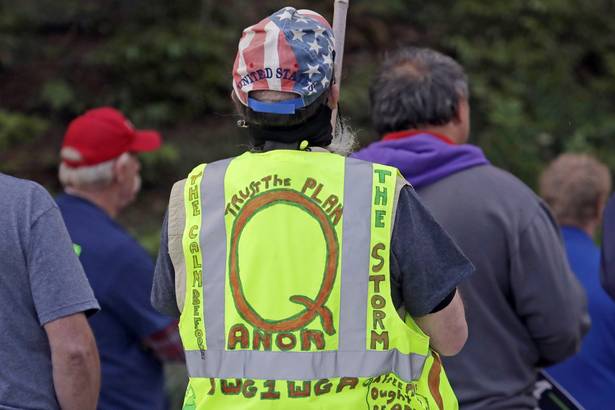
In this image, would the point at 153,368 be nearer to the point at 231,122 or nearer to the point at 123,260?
the point at 123,260

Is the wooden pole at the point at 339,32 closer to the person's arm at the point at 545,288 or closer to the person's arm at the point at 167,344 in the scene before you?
the person's arm at the point at 545,288

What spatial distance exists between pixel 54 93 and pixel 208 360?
23.2ft

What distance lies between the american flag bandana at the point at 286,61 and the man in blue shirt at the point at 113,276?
1750 mm

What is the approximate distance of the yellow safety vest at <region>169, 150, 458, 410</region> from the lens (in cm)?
226

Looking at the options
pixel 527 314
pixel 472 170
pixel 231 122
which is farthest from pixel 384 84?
pixel 231 122

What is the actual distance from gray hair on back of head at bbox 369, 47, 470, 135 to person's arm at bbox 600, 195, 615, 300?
63 centimetres

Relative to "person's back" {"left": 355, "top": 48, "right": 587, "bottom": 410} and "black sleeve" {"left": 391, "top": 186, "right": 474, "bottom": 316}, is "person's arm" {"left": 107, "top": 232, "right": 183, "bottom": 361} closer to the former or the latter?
"person's back" {"left": 355, "top": 48, "right": 587, "bottom": 410}

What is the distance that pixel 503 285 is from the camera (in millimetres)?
3365

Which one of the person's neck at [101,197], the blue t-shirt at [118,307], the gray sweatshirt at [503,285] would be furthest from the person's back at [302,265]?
the person's neck at [101,197]

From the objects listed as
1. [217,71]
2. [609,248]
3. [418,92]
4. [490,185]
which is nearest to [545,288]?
[609,248]

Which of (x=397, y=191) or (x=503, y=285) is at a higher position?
(x=397, y=191)

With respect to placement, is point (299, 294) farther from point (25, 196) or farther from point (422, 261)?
point (25, 196)

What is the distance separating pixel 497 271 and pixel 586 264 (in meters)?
1.03

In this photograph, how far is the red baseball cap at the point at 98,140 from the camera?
4367mm
